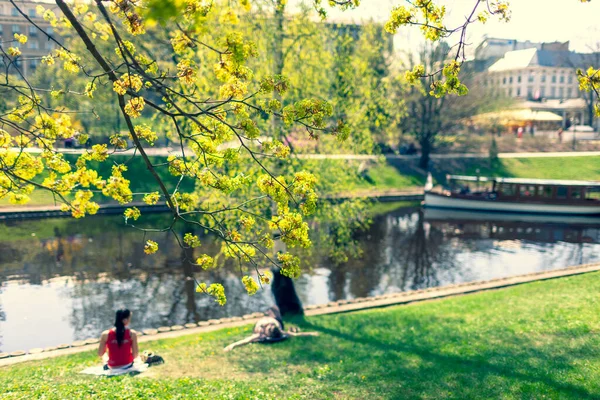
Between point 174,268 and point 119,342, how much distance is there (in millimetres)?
13771

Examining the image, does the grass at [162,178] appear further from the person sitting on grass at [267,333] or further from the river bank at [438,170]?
the person sitting on grass at [267,333]

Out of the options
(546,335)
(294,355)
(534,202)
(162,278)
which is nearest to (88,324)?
(162,278)

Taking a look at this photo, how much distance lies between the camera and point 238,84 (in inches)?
216

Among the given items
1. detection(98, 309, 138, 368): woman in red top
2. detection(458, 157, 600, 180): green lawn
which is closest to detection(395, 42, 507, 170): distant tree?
detection(458, 157, 600, 180): green lawn

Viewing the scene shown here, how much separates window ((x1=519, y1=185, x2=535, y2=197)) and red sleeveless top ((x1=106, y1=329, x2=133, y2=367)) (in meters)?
36.5

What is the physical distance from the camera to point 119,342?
982cm

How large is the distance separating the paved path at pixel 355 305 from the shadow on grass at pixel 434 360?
253cm

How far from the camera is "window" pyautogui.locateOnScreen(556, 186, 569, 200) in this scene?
39.5 m

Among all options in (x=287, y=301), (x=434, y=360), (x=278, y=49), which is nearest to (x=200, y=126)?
(x=434, y=360)

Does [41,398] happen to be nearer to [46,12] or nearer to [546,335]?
[46,12]

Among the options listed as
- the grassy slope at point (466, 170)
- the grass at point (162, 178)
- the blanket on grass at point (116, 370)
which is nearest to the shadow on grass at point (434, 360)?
the blanket on grass at point (116, 370)

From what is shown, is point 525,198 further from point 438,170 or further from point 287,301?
point 287,301

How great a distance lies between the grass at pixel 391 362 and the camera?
8.87 meters

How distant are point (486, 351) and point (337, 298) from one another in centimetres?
878
